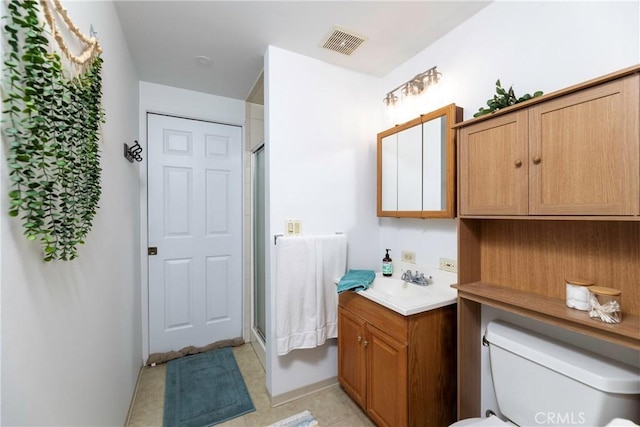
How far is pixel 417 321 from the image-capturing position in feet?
4.42

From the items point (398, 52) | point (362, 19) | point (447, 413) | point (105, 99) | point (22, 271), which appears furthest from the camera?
point (398, 52)

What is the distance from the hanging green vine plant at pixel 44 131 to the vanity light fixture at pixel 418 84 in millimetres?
1810

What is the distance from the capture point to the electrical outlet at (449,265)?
1.65 meters

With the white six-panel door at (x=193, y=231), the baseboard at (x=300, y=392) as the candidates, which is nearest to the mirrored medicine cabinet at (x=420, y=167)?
the baseboard at (x=300, y=392)

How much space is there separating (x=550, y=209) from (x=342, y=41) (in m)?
1.58

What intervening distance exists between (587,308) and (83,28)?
2.30 m

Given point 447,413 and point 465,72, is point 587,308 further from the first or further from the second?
point 465,72

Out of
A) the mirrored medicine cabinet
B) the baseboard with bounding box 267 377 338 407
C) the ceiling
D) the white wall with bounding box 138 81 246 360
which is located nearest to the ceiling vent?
the ceiling

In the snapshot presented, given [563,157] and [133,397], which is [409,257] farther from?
[133,397]

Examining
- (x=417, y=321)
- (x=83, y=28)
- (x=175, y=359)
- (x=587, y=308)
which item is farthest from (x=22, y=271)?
(x=175, y=359)

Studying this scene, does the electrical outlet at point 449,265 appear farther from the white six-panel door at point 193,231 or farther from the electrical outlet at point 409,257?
the white six-panel door at point 193,231

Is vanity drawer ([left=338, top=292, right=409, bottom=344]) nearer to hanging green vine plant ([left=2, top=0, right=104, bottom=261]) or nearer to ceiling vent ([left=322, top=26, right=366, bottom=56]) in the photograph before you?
hanging green vine plant ([left=2, top=0, right=104, bottom=261])

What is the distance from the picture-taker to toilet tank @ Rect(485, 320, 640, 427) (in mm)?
925
